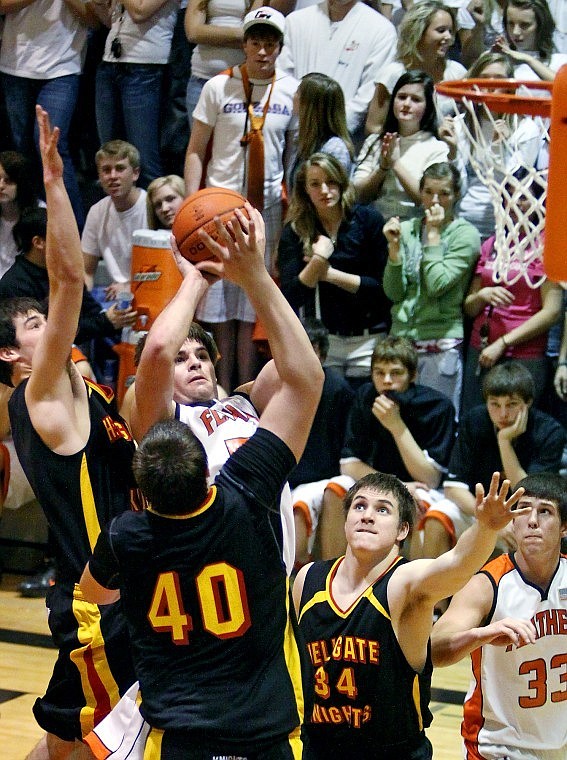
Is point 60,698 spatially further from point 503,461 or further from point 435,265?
point 435,265

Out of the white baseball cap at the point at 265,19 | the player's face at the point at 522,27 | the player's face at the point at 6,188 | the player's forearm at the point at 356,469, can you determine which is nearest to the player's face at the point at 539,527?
the player's forearm at the point at 356,469

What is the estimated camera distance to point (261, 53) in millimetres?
7000

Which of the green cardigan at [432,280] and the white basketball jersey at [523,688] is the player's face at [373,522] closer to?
the white basketball jersey at [523,688]

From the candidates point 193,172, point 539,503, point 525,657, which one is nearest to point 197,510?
point 539,503

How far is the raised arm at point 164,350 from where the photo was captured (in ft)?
10.9

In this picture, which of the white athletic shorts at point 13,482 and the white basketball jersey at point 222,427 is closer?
the white basketball jersey at point 222,427

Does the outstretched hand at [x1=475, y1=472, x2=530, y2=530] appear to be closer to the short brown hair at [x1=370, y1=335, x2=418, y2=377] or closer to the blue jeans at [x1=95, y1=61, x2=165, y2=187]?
the short brown hair at [x1=370, y1=335, x2=418, y2=377]

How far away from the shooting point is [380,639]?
394cm

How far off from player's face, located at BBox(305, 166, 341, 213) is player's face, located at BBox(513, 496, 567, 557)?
9.20ft

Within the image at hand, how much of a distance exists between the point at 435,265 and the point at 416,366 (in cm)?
57

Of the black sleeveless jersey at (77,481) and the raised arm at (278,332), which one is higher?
the raised arm at (278,332)

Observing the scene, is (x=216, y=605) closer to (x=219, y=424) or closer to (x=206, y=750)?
(x=206, y=750)

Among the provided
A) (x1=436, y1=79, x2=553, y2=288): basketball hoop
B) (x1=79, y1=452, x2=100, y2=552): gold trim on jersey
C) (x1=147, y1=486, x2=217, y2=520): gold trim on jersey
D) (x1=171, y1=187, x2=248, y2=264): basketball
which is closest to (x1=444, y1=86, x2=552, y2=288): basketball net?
(x1=436, y1=79, x2=553, y2=288): basketball hoop

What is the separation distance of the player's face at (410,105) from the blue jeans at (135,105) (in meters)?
1.75
